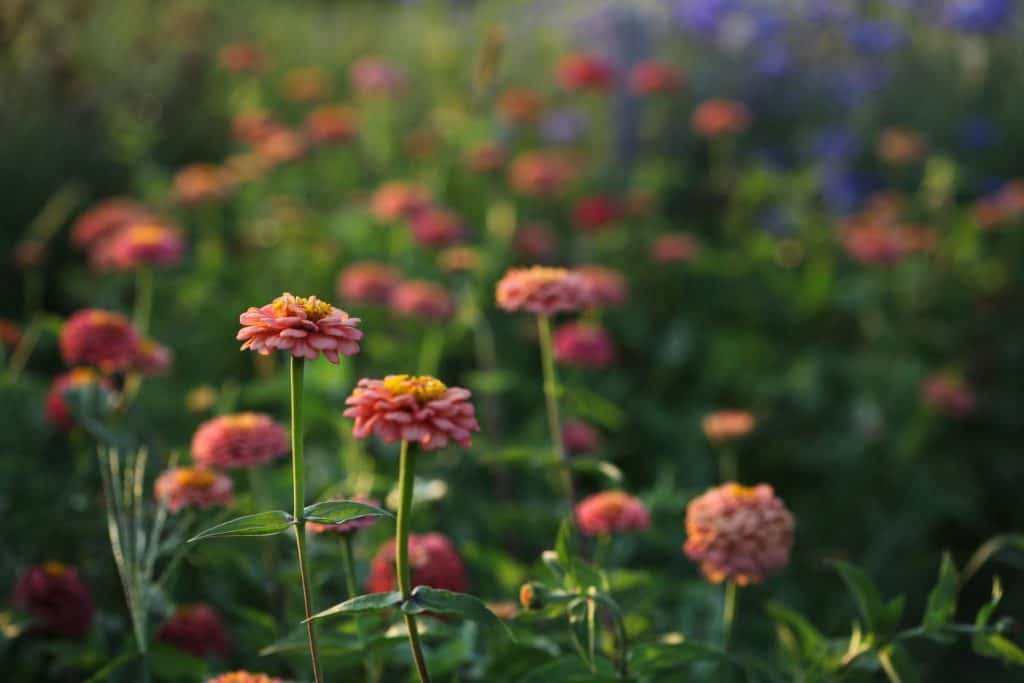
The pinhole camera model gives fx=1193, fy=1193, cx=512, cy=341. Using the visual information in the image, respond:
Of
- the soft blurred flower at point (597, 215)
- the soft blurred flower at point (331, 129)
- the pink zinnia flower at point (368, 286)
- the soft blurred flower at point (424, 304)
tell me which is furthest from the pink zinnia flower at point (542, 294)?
the soft blurred flower at point (331, 129)

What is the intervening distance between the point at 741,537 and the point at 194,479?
0.68 meters

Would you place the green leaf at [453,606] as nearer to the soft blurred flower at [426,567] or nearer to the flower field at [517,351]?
the flower field at [517,351]

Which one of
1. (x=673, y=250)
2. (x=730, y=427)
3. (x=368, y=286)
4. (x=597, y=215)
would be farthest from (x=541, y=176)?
(x=730, y=427)

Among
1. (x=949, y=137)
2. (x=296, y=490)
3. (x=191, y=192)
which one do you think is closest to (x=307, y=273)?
(x=191, y=192)

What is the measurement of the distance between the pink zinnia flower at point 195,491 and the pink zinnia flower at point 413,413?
1.64 feet

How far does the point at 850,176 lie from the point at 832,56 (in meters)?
1.03

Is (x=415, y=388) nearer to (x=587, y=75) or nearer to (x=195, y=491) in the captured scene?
(x=195, y=491)

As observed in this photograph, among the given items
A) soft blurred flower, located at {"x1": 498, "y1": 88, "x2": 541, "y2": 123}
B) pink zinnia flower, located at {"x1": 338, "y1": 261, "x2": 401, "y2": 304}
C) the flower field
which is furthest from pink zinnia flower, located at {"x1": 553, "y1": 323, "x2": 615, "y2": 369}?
soft blurred flower, located at {"x1": 498, "y1": 88, "x2": 541, "y2": 123}

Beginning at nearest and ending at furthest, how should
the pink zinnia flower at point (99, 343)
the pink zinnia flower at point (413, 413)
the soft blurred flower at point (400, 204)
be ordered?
the pink zinnia flower at point (413, 413), the pink zinnia flower at point (99, 343), the soft blurred flower at point (400, 204)

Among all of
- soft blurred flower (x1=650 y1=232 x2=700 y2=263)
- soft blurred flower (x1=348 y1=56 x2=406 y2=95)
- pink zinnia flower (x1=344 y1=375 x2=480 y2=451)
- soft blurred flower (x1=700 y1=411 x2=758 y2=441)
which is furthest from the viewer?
soft blurred flower (x1=348 y1=56 x2=406 y2=95)

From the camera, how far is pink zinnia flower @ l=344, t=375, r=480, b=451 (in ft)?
3.35

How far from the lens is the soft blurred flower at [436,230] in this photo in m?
2.82

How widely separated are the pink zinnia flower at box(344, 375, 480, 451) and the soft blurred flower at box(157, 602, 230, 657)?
0.70m

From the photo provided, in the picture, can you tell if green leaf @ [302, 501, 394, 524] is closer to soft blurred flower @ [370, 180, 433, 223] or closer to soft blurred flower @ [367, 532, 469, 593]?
soft blurred flower @ [367, 532, 469, 593]
